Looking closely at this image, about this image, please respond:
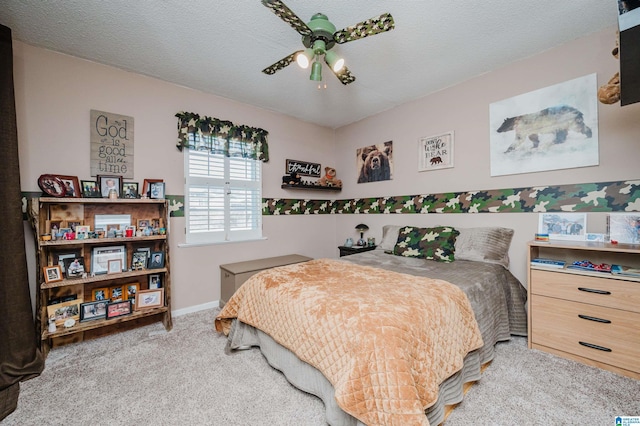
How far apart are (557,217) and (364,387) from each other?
2398mm

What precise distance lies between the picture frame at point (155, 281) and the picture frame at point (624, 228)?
407 cm

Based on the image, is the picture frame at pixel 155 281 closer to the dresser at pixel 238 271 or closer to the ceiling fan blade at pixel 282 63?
the dresser at pixel 238 271

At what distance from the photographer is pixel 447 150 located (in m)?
3.12

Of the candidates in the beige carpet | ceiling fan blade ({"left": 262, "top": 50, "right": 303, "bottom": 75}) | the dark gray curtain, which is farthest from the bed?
ceiling fan blade ({"left": 262, "top": 50, "right": 303, "bottom": 75})

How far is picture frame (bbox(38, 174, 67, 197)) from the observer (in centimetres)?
216

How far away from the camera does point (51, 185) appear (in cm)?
219

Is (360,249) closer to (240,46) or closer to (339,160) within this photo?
(339,160)

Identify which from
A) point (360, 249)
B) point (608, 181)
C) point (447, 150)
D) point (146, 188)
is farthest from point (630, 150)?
point (146, 188)

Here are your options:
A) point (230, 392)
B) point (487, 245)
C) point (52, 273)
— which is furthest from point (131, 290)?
point (487, 245)

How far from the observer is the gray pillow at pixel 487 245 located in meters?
2.50

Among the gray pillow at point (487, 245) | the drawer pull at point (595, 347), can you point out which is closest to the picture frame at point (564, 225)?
the gray pillow at point (487, 245)

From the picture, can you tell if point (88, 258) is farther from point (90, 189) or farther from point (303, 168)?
point (303, 168)

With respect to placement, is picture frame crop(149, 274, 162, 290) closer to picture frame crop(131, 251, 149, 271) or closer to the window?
picture frame crop(131, 251, 149, 271)

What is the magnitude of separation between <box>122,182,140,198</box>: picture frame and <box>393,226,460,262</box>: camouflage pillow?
2.87 metres
